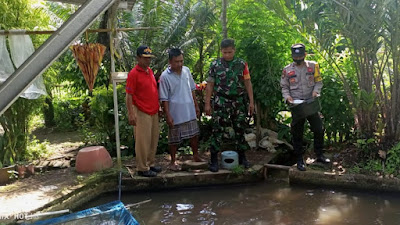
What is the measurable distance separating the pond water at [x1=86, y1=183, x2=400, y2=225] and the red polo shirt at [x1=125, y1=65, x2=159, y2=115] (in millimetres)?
1274

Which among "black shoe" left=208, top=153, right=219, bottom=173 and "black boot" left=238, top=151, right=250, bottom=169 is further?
"black boot" left=238, top=151, right=250, bottom=169

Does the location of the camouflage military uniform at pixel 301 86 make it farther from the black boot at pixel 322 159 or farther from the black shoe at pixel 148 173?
the black shoe at pixel 148 173

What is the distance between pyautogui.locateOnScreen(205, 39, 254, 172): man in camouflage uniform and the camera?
5.45 meters

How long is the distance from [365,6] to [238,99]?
2081 millimetres

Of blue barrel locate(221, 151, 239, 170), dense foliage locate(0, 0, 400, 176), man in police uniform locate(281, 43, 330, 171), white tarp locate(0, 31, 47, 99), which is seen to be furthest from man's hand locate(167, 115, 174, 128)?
white tarp locate(0, 31, 47, 99)

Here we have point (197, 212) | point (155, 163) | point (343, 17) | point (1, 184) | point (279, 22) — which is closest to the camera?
point (197, 212)

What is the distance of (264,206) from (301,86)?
176cm

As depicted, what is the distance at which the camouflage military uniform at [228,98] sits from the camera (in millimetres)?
5450

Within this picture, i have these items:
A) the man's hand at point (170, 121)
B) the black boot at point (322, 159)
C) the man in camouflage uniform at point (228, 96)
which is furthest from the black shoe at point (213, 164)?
the black boot at point (322, 159)

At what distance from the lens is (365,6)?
4.95 m

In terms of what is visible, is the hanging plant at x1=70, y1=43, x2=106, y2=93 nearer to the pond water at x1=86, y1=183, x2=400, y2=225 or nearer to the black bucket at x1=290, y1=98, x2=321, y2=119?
the pond water at x1=86, y1=183, x2=400, y2=225

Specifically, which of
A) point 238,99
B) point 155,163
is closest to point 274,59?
point 238,99

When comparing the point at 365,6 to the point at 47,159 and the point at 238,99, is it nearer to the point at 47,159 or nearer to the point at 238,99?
the point at 238,99

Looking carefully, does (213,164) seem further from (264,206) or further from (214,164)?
(264,206)
